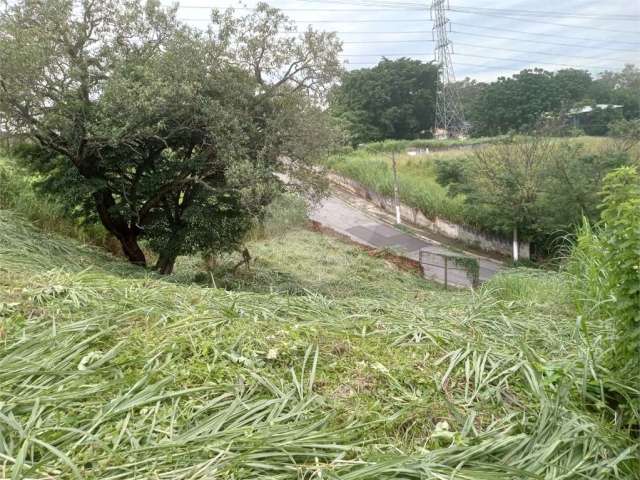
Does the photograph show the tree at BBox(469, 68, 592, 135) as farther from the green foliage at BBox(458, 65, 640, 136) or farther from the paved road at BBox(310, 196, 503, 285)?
the paved road at BBox(310, 196, 503, 285)

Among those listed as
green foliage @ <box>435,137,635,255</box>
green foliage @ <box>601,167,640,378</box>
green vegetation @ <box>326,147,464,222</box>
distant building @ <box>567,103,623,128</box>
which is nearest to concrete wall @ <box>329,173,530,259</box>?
green vegetation @ <box>326,147,464,222</box>

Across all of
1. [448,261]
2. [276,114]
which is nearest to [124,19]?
[276,114]

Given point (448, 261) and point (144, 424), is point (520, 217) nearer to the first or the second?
point (448, 261)

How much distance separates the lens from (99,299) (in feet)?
9.02

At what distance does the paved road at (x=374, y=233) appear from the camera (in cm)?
1484

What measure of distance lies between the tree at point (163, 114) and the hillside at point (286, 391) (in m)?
3.42

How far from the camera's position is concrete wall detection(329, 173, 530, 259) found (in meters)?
15.7

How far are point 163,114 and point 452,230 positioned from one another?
1297 centimetres

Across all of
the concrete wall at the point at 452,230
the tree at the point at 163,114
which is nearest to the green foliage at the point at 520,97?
the concrete wall at the point at 452,230

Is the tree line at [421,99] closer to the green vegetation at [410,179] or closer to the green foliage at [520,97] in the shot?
the green foliage at [520,97]

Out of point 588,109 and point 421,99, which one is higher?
point 421,99

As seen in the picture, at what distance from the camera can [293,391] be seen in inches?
74.1

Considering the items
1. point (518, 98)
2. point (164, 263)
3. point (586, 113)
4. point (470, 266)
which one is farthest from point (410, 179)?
point (518, 98)

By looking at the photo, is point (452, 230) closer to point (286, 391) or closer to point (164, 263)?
point (164, 263)
